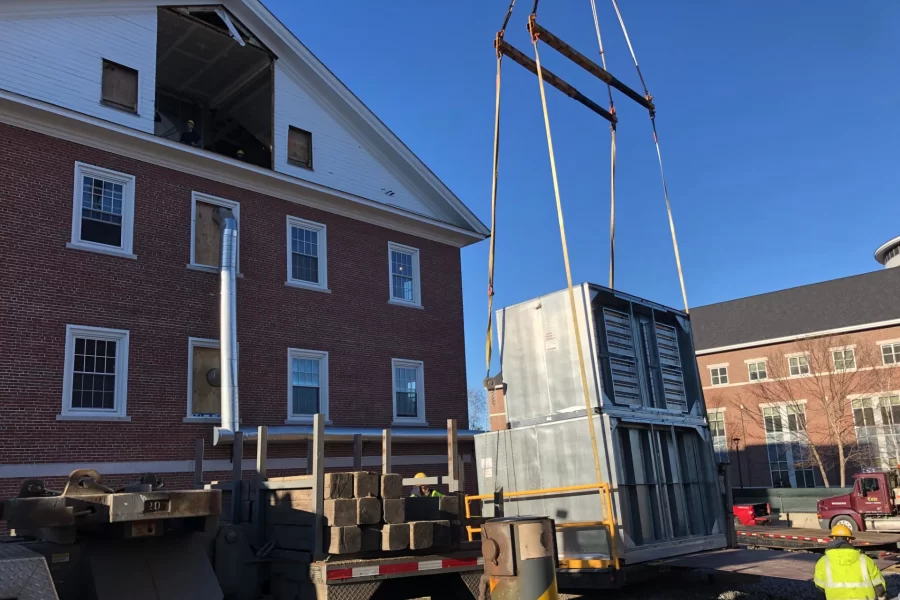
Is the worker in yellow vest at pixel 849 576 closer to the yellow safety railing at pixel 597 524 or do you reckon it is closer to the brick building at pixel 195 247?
the yellow safety railing at pixel 597 524

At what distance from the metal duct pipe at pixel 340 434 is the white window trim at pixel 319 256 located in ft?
12.4

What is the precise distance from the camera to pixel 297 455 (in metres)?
18.6

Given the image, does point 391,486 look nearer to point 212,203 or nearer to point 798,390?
point 212,203

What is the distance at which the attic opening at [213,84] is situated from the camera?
1986cm

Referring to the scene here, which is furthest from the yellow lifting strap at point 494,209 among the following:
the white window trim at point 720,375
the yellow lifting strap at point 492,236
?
the white window trim at point 720,375

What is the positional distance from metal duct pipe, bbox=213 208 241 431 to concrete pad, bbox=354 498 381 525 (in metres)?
10.7

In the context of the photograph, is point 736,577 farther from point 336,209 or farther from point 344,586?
point 336,209

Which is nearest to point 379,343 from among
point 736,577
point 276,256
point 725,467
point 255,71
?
point 276,256

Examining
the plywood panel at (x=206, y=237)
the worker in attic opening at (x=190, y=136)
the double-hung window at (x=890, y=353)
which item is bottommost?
the double-hung window at (x=890, y=353)

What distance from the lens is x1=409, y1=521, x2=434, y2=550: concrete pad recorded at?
22.6 feet

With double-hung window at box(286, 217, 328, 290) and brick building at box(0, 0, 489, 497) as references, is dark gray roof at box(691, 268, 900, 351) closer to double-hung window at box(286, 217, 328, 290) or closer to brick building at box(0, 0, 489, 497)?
brick building at box(0, 0, 489, 497)

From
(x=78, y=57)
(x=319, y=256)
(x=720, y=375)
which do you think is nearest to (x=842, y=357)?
(x=720, y=375)

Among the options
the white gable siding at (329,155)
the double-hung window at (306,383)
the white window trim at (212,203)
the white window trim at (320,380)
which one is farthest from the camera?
the white gable siding at (329,155)

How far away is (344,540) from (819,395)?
42259mm
